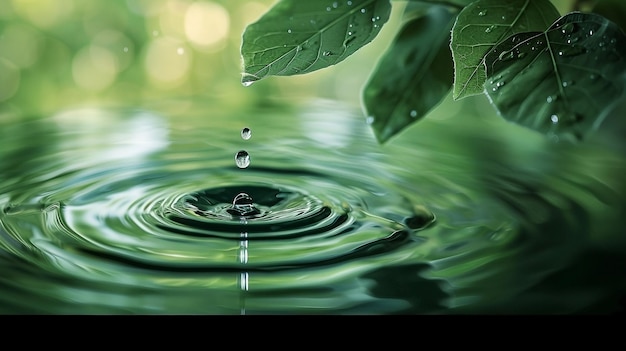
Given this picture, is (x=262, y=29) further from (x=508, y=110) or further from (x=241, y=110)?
(x=241, y=110)

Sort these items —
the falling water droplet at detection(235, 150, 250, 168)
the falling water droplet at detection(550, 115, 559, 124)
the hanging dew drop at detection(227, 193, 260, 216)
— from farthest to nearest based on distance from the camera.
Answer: the falling water droplet at detection(235, 150, 250, 168)
the hanging dew drop at detection(227, 193, 260, 216)
the falling water droplet at detection(550, 115, 559, 124)

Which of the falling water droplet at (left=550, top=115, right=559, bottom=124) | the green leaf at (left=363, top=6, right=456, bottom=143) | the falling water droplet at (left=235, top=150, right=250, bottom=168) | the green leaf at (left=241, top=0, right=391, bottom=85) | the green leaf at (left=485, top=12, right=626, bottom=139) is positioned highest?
the falling water droplet at (left=235, top=150, right=250, bottom=168)

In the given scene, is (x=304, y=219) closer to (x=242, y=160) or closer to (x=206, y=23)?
(x=242, y=160)

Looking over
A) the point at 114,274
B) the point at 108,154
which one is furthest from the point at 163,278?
the point at 108,154

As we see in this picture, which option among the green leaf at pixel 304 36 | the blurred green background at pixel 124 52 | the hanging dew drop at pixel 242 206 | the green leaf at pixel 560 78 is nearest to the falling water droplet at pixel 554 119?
the green leaf at pixel 560 78

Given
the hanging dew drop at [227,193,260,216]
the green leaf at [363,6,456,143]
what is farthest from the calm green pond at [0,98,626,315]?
the green leaf at [363,6,456,143]

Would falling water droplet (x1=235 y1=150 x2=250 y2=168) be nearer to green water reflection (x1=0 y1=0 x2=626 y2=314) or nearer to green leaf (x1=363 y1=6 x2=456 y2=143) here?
green water reflection (x1=0 y1=0 x2=626 y2=314)

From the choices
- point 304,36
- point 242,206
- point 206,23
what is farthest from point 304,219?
point 206,23

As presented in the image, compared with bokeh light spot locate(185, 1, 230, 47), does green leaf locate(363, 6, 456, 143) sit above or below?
below
